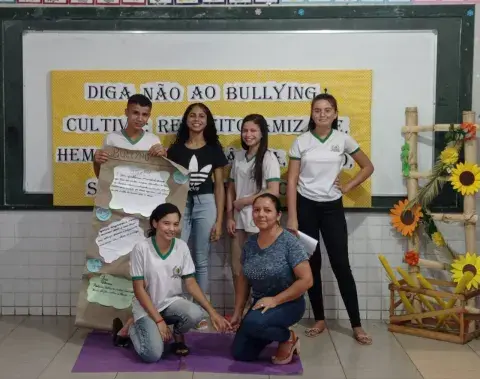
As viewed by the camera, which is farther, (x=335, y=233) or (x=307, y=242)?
(x=335, y=233)

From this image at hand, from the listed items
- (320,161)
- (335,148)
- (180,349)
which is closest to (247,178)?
(320,161)

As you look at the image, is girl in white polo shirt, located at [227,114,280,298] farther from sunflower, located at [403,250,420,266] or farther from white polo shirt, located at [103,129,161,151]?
sunflower, located at [403,250,420,266]

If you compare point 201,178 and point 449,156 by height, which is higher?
Result: point 449,156

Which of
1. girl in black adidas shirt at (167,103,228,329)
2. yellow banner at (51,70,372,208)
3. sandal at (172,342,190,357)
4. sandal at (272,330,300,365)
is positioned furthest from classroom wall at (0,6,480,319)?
sandal at (272,330,300,365)

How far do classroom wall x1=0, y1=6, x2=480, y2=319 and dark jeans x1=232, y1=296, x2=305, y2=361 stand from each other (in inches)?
42.6

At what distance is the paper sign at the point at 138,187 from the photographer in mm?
4598

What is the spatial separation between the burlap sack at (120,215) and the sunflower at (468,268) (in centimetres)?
183

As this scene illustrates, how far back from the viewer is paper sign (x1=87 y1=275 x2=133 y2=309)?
14.8 feet

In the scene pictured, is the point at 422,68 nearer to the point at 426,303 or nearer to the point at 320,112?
the point at 320,112

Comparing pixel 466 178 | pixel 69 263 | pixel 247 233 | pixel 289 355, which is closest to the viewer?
pixel 289 355

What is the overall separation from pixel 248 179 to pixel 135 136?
0.80 meters

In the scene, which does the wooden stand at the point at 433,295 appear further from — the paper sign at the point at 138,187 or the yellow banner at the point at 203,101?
the paper sign at the point at 138,187

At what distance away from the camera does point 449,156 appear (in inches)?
186

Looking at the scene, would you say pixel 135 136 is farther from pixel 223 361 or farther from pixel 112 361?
pixel 223 361
